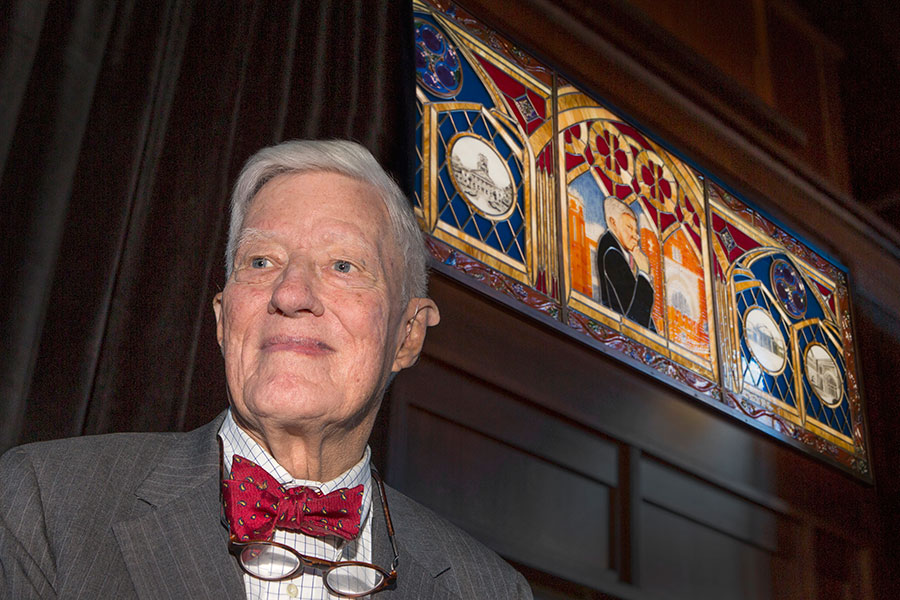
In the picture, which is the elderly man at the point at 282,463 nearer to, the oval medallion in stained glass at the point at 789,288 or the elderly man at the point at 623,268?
the elderly man at the point at 623,268

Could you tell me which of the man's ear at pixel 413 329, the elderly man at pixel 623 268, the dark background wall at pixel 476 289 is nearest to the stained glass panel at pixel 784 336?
the dark background wall at pixel 476 289

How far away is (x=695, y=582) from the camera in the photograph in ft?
13.6

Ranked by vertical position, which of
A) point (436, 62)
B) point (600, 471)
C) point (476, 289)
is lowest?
point (600, 471)

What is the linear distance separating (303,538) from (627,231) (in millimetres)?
3187

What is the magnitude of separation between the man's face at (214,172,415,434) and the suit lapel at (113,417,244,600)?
0.15 metres

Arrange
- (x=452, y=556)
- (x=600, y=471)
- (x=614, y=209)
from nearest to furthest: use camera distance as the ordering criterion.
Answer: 1. (x=452, y=556)
2. (x=600, y=471)
3. (x=614, y=209)

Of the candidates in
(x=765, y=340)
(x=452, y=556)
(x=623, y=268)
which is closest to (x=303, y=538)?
(x=452, y=556)

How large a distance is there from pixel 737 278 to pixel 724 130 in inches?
32.0

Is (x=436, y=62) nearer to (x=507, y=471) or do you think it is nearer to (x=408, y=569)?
(x=507, y=471)

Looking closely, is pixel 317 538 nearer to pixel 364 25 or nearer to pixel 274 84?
pixel 274 84

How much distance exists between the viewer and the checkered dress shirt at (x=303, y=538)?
5.32 feet

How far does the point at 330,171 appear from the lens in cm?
196

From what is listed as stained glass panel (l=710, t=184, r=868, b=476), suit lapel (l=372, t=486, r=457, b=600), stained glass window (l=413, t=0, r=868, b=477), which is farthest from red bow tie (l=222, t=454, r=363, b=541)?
stained glass panel (l=710, t=184, r=868, b=476)

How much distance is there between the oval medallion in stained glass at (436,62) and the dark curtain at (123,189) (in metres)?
1.31
